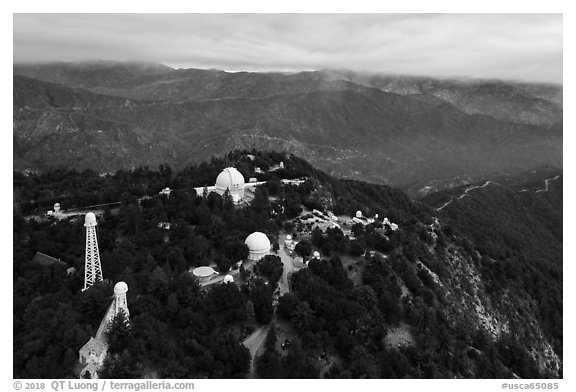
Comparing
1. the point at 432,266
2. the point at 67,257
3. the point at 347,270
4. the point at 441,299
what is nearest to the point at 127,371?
the point at 67,257

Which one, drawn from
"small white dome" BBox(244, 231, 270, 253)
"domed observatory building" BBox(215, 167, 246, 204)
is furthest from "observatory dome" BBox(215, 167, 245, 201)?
"small white dome" BBox(244, 231, 270, 253)

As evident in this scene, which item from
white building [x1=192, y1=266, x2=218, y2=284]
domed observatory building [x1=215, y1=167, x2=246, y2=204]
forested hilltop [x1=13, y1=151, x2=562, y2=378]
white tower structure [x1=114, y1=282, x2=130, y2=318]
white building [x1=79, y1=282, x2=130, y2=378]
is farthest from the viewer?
domed observatory building [x1=215, y1=167, x2=246, y2=204]

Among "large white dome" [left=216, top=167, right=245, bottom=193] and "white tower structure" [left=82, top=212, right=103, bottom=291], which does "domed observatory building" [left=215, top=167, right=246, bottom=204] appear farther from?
"white tower structure" [left=82, top=212, right=103, bottom=291]

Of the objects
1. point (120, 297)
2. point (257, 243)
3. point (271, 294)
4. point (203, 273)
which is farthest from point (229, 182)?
point (120, 297)

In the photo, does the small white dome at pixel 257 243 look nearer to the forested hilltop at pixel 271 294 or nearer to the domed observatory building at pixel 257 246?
the domed observatory building at pixel 257 246

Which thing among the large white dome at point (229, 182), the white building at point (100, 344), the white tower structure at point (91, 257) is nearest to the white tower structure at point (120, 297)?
the white building at point (100, 344)

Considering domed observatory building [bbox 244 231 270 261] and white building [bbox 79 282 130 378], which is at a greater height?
white building [bbox 79 282 130 378]

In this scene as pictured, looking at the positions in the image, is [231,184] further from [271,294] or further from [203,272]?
[271,294]
